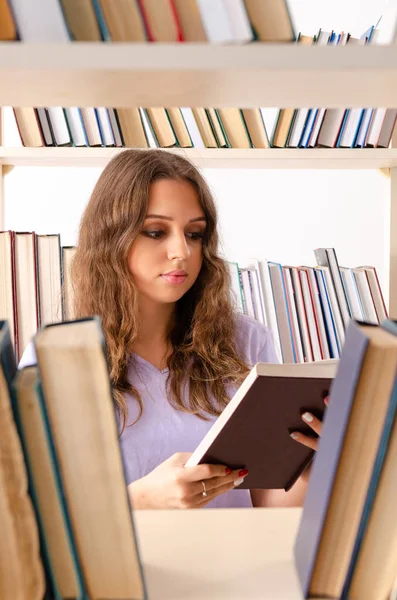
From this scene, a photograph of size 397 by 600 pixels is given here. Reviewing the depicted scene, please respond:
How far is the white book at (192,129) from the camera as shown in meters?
1.68

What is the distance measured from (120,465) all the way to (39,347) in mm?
99

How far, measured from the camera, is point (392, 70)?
1.78ft

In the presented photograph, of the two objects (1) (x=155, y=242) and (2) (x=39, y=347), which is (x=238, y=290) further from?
(2) (x=39, y=347)

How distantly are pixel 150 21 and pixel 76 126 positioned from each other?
114 cm

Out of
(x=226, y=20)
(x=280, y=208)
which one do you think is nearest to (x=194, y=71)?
(x=226, y=20)

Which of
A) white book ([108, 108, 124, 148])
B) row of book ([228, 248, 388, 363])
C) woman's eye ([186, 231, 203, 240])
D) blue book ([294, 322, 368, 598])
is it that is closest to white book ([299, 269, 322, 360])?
row of book ([228, 248, 388, 363])

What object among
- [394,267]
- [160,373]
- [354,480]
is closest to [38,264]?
[160,373]

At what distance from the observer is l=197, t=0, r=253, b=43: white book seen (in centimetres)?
55

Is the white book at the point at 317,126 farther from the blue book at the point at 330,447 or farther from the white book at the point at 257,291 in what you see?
the blue book at the point at 330,447

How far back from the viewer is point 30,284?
169 cm

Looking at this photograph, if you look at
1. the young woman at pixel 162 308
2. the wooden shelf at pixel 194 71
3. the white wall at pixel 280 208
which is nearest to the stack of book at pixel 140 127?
the young woman at pixel 162 308

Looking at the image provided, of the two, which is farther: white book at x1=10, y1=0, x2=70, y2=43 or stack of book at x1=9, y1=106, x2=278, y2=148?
stack of book at x1=9, y1=106, x2=278, y2=148

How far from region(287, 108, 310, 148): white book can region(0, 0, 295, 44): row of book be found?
3.73 feet

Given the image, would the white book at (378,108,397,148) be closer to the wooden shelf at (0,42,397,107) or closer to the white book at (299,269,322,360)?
the white book at (299,269,322,360)
